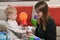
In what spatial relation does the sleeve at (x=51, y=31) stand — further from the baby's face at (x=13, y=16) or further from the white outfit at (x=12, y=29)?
the baby's face at (x=13, y=16)

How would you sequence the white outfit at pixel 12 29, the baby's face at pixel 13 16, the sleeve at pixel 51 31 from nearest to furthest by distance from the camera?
1. the white outfit at pixel 12 29
2. the sleeve at pixel 51 31
3. the baby's face at pixel 13 16

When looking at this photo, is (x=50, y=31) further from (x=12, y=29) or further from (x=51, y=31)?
(x=12, y=29)

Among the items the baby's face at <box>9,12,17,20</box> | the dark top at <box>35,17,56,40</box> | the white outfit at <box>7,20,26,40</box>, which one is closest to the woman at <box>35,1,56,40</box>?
the dark top at <box>35,17,56,40</box>

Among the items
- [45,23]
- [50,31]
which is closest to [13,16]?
[45,23]

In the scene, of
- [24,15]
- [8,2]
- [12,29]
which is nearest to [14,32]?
[12,29]

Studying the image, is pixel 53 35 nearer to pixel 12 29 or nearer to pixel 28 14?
pixel 12 29

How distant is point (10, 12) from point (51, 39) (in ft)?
2.46

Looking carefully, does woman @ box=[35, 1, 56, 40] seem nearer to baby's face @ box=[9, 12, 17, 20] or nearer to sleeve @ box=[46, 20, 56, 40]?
sleeve @ box=[46, 20, 56, 40]

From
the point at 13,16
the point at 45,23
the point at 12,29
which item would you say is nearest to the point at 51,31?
the point at 45,23

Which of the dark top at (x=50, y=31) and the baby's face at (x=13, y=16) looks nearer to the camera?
the dark top at (x=50, y=31)

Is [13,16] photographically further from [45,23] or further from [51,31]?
[51,31]

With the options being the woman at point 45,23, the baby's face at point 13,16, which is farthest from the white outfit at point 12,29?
the woman at point 45,23

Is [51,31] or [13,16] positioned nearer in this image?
[51,31]

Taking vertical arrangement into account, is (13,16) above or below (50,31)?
above
